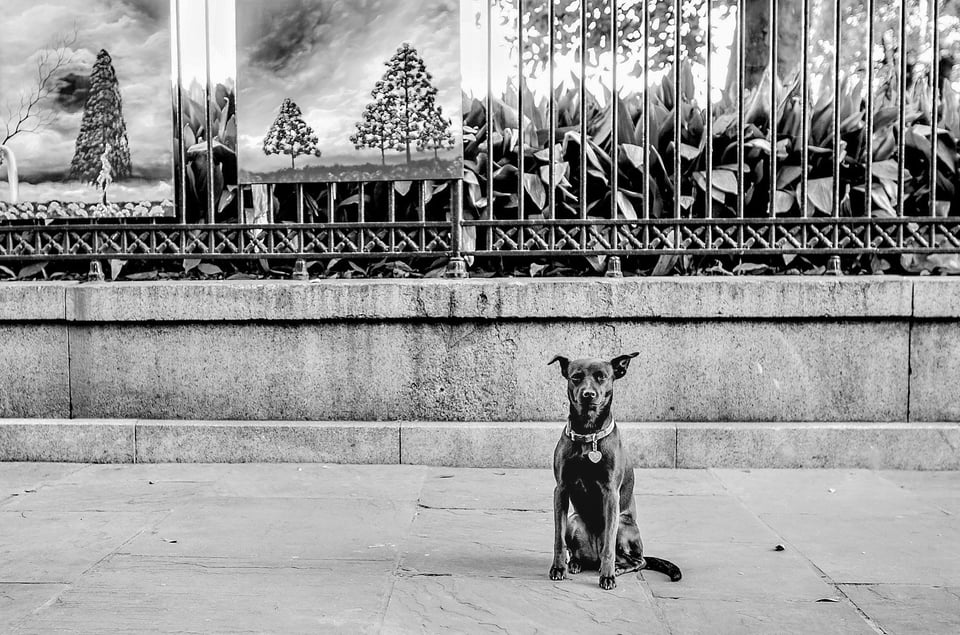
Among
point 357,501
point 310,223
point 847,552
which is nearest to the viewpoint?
point 847,552

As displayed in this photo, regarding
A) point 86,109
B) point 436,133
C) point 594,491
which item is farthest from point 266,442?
point 594,491

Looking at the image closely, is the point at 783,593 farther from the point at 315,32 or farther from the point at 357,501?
the point at 315,32

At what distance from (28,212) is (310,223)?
2017 millimetres

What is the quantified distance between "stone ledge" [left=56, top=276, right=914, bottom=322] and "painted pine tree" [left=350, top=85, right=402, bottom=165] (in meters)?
0.97

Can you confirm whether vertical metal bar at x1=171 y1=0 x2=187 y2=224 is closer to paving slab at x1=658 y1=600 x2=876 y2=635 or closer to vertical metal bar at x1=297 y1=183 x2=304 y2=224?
vertical metal bar at x1=297 y1=183 x2=304 y2=224

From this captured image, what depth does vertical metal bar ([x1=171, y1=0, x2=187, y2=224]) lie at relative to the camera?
582 centimetres

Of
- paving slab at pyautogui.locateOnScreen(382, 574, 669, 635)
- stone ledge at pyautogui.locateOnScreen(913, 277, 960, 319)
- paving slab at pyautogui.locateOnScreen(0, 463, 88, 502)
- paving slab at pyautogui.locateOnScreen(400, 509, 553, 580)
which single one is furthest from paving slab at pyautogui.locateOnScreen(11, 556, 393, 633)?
stone ledge at pyautogui.locateOnScreen(913, 277, 960, 319)

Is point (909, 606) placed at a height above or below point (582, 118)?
below

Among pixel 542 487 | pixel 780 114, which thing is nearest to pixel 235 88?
pixel 542 487

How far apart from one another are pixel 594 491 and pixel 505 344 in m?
2.17

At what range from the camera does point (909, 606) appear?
3.17 meters

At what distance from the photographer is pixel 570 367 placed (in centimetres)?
343

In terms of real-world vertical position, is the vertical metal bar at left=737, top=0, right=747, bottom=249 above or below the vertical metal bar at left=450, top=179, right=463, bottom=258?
above

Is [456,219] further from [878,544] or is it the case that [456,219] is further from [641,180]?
[878,544]
